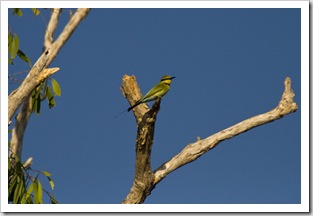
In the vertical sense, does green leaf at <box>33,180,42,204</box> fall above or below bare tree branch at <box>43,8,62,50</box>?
below

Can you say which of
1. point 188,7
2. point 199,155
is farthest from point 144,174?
point 188,7

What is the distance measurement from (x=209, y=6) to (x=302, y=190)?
1.51m

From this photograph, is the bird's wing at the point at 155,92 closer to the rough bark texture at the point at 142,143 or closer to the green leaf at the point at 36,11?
the rough bark texture at the point at 142,143

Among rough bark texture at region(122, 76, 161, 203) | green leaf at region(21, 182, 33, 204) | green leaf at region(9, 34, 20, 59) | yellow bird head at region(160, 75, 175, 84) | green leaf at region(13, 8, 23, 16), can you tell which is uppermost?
green leaf at region(13, 8, 23, 16)

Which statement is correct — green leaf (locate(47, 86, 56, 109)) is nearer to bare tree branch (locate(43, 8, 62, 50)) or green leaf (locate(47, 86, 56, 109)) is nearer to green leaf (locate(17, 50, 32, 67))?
green leaf (locate(17, 50, 32, 67))

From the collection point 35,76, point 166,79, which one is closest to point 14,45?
point 35,76

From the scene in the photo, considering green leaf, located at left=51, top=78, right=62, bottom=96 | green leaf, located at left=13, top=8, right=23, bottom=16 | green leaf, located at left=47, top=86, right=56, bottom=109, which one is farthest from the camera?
green leaf, located at left=47, top=86, right=56, bottom=109

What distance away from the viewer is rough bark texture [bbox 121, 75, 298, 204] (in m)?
5.63

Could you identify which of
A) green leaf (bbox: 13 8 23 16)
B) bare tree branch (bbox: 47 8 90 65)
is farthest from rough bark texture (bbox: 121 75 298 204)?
green leaf (bbox: 13 8 23 16)

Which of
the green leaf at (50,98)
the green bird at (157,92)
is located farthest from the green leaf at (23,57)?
the green bird at (157,92)

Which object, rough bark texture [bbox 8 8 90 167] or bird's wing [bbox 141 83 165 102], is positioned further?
rough bark texture [bbox 8 8 90 167]

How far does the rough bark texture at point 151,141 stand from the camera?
18.5ft

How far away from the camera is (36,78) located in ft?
19.7

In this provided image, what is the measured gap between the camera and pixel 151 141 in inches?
223
